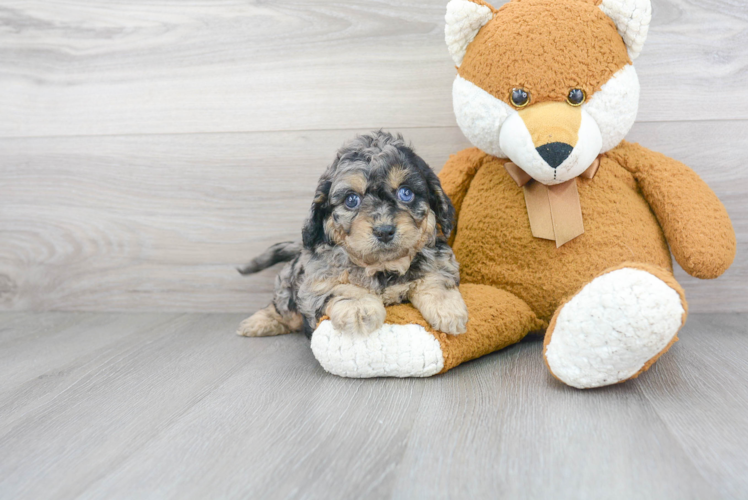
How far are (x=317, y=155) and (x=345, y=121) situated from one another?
0.52 feet

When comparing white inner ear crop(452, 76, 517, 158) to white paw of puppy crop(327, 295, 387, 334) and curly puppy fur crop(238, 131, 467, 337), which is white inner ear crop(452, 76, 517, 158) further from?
white paw of puppy crop(327, 295, 387, 334)

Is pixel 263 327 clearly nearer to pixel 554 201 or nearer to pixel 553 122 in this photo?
pixel 554 201

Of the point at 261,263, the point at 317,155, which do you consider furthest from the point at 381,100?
the point at 261,263

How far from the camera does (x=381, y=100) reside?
1965 mm

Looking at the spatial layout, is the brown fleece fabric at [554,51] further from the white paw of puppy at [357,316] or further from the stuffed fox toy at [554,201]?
the white paw of puppy at [357,316]

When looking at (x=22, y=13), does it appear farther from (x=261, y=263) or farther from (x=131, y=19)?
(x=261, y=263)

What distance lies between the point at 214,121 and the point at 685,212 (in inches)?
62.1

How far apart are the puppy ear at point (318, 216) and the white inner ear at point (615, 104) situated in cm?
68

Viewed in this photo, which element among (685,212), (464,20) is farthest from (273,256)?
(685,212)

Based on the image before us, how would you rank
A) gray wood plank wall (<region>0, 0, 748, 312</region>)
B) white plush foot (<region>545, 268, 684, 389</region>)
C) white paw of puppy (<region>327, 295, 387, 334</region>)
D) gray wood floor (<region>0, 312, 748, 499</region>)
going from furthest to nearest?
gray wood plank wall (<region>0, 0, 748, 312</region>), white paw of puppy (<region>327, 295, 387, 334</region>), white plush foot (<region>545, 268, 684, 389</region>), gray wood floor (<region>0, 312, 748, 499</region>)

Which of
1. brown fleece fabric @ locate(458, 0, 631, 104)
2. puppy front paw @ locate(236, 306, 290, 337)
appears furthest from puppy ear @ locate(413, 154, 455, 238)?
puppy front paw @ locate(236, 306, 290, 337)

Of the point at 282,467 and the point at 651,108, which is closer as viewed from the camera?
the point at 282,467

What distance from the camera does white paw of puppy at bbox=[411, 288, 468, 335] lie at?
1324mm

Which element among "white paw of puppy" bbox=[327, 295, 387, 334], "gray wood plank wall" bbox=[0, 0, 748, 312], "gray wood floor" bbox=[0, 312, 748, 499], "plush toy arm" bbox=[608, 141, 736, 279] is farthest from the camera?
"gray wood plank wall" bbox=[0, 0, 748, 312]
